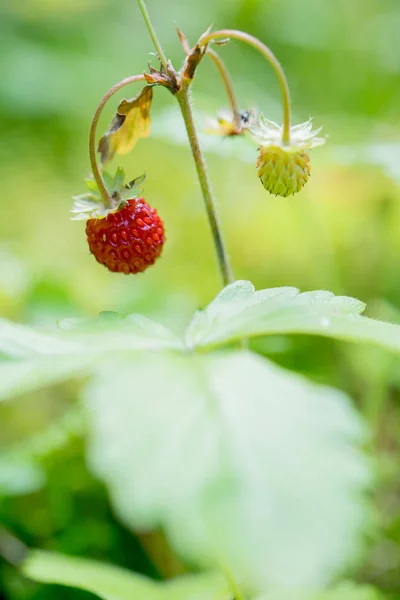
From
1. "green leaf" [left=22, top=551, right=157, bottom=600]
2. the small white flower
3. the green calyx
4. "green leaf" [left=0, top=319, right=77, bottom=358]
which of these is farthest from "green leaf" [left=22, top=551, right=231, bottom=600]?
the small white flower

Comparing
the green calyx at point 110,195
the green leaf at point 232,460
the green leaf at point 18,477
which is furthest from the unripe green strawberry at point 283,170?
the green leaf at point 18,477

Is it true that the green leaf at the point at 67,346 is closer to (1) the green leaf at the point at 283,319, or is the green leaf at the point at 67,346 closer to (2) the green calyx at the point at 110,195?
(1) the green leaf at the point at 283,319

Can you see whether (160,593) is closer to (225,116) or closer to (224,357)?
(224,357)

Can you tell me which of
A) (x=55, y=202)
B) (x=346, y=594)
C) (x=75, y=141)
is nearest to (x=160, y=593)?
(x=346, y=594)

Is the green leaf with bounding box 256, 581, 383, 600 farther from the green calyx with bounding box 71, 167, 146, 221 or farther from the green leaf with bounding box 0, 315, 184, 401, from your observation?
the green calyx with bounding box 71, 167, 146, 221

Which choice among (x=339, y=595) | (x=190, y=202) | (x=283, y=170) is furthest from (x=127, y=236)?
(x=190, y=202)

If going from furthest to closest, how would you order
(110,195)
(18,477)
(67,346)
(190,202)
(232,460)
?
(190,202) → (18,477) → (110,195) → (67,346) → (232,460)

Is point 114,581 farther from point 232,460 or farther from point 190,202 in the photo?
point 190,202
